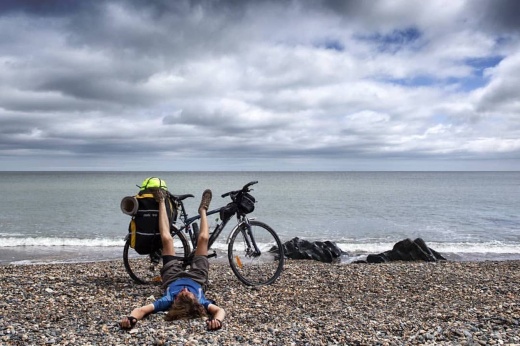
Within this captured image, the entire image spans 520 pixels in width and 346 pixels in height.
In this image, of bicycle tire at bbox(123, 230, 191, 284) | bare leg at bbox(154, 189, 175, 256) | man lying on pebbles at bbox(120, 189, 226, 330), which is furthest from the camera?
bicycle tire at bbox(123, 230, 191, 284)

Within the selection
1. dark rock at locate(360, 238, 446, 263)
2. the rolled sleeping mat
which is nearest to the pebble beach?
the rolled sleeping mat

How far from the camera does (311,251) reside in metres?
16.3

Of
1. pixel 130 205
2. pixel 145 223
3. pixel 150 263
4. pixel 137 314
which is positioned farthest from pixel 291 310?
pixel 130 205

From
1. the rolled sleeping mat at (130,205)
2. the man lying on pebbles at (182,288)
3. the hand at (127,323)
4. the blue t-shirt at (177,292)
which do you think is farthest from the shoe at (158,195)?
the hand at (127,323)

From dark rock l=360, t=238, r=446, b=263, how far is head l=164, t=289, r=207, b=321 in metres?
11.0

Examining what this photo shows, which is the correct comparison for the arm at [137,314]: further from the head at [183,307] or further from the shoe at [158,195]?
the shoe at [158,195]

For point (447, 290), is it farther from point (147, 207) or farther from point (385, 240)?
point (385, 240)

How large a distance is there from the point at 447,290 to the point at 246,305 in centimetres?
455

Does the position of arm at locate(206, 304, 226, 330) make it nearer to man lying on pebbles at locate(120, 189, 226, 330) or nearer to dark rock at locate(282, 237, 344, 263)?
man lying on pebbles at locate(120, 189, 226, 330)

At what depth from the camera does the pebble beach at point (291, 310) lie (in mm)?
5328

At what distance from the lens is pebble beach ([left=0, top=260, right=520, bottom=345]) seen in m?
5.33

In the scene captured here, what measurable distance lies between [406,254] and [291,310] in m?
10.4

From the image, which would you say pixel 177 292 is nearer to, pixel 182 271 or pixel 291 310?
pixel 182 271

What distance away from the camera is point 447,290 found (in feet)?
28.8
